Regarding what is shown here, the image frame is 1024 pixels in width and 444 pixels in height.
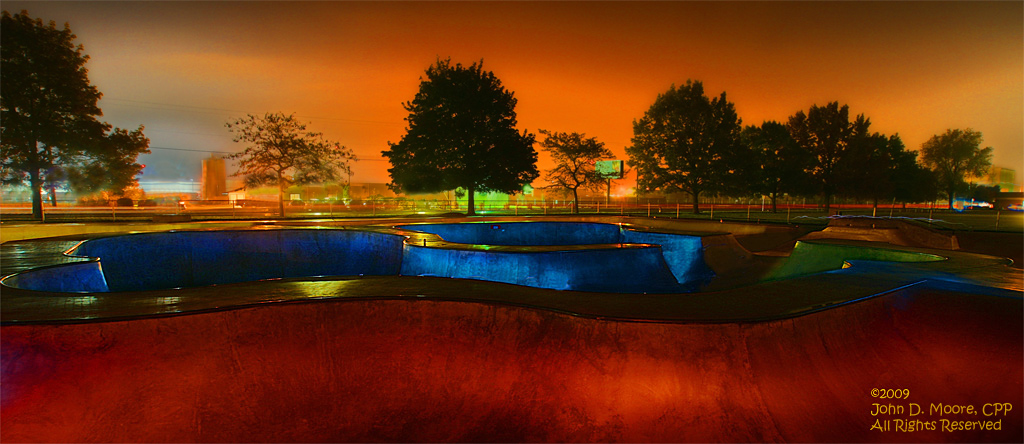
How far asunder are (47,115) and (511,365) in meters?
32.7

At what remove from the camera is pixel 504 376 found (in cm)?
474

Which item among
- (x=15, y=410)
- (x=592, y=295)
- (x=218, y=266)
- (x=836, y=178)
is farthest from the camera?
(x=836, y=178)

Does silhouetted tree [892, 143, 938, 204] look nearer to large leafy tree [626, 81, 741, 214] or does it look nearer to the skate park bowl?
large leafy tree [626, 81, 741, 214]

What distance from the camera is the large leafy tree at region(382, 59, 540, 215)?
3170cm

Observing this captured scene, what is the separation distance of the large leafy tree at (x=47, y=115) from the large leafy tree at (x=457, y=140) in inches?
651

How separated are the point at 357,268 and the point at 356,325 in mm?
8212

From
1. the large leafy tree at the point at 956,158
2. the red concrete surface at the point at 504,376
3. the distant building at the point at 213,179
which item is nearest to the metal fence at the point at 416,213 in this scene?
the large leafy tree at the point at 956,158

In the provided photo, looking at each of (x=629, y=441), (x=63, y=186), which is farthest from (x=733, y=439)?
(x=63, y=186)

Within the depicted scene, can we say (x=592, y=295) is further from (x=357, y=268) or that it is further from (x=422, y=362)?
(x=357, y=268)

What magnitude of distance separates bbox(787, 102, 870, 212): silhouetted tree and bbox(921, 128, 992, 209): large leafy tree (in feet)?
84.7

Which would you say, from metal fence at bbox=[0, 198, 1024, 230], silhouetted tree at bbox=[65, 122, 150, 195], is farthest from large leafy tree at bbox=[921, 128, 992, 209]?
silhouetted tree at bbox=[65, 122, 150, 195]

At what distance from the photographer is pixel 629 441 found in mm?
4109

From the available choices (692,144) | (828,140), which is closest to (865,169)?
(828,140)

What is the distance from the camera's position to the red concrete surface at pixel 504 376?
404cm
